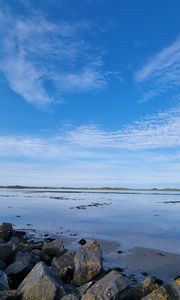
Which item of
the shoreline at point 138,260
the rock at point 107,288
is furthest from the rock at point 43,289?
the shoreline at point 138,260

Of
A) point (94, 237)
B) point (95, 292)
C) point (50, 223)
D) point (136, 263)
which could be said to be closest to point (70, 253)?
point (136, 263)

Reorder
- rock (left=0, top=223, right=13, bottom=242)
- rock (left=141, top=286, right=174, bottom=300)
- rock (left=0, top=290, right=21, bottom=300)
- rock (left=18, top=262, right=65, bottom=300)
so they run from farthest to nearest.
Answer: rock (left=0, top=223, right=13, bottom=242) < rock (left=18, top=262, right=65, bottom=300) < rock (left=0, top=290, right=21, bottom=300) < rock (left=141, top=286, right=174, bottom=300)

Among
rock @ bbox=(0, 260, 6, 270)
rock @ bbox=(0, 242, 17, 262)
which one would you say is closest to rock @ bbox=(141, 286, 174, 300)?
rock @ bbox=(0, 260, 6, 270)

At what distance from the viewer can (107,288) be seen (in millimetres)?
8945

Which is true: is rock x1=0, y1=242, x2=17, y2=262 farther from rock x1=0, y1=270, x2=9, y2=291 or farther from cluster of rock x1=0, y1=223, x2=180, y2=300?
rock x1=0, y1=270, x2=9, y2=291

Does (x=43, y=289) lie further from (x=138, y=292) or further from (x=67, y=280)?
(x=67, y=280)

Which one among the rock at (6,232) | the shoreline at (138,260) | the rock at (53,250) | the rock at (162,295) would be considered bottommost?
the shoreline at (138,260)

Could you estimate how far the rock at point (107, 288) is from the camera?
28.7 ft

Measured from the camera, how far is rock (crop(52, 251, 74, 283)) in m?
12.0

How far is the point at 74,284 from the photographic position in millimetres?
11594

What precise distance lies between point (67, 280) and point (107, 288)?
11.0 ft

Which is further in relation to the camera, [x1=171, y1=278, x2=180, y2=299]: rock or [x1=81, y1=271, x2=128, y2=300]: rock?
[x1=81, y1=271, x2=128, y2=300]: rock

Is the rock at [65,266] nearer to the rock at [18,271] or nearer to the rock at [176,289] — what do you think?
the rock at [18,271]

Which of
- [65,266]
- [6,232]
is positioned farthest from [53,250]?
[6,232]
